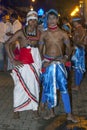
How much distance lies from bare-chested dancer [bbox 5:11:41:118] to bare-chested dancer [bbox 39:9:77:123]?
0.51 feet

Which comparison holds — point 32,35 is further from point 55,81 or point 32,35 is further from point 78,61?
point 78,61

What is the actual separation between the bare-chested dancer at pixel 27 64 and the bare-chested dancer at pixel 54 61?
155 mm

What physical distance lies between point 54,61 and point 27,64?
491 mm

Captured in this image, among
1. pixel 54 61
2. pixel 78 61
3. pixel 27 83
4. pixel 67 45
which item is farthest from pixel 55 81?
pixel 78 61

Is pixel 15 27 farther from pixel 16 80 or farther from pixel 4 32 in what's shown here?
pixel 16 80

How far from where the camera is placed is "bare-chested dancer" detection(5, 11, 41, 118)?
23.3 feet

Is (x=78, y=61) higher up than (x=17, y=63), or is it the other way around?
(x=17, y=63)

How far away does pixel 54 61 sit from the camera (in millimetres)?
6980

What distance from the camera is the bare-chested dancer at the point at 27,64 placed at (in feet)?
23.3

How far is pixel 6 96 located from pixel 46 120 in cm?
238

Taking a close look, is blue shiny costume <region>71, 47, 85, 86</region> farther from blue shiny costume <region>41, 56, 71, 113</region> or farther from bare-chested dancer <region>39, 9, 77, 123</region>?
blue shiny costume <region>41, 56, 71, 113</region>

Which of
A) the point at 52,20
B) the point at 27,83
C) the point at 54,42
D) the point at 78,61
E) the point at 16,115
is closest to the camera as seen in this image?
the point at 52,20

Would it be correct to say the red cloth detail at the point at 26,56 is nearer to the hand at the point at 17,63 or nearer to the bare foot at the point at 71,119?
the hand at the point at 17,63

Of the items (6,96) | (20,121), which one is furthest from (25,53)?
(6,96)
